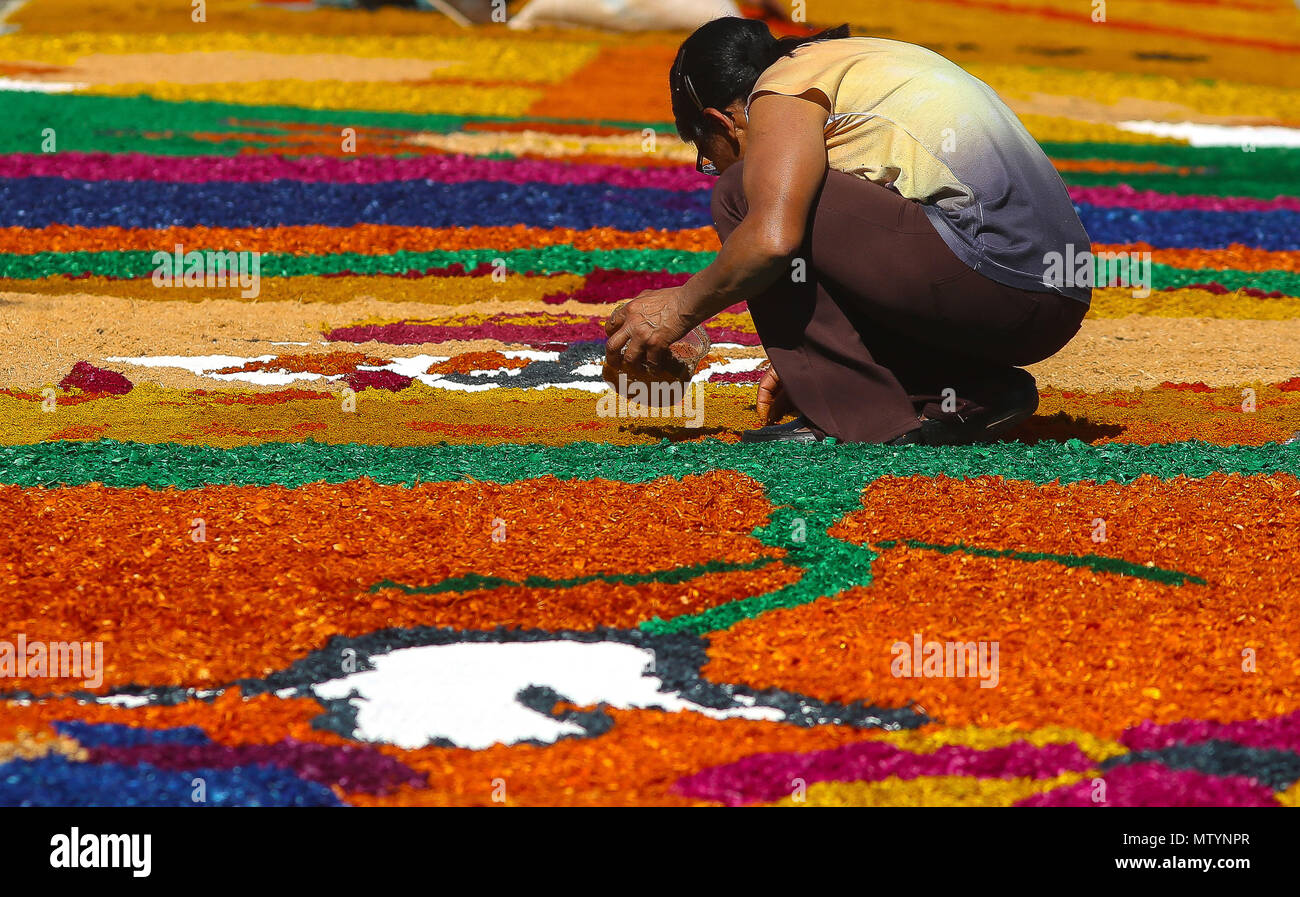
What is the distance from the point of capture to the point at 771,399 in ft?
16.1

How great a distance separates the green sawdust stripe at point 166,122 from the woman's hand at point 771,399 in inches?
313

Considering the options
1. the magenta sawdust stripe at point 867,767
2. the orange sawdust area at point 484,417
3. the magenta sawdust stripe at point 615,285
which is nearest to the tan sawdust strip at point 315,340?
the magenta sawdust stripe at point 615,285

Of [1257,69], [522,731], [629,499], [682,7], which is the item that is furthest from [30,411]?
[1257,69]

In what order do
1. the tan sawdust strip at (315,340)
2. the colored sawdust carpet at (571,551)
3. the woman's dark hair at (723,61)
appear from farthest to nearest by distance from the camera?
the tan sawdust strip at (315,340) < the woman's dark hair at (723,61) < the colored sawdust carpet at (571,551)

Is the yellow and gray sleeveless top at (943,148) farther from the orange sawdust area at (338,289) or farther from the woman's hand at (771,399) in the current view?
the orange sawdust area at (338,289)

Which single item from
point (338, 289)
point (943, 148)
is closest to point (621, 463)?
point (943, 148)

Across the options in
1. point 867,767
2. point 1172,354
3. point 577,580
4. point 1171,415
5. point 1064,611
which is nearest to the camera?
point 867,767

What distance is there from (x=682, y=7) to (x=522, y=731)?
A: 1907 centimetres

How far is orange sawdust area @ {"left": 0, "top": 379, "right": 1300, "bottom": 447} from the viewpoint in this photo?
4.94 metres

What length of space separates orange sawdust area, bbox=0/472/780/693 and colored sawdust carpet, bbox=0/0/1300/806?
0.01 meters

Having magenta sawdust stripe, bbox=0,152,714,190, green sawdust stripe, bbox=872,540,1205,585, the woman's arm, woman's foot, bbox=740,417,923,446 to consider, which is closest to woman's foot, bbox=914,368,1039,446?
woman's foot, bbox=740,417,923,446

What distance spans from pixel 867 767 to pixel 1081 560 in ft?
4.08

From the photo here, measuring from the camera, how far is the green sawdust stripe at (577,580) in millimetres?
3328

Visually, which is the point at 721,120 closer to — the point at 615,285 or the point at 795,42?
the point at 795,42
